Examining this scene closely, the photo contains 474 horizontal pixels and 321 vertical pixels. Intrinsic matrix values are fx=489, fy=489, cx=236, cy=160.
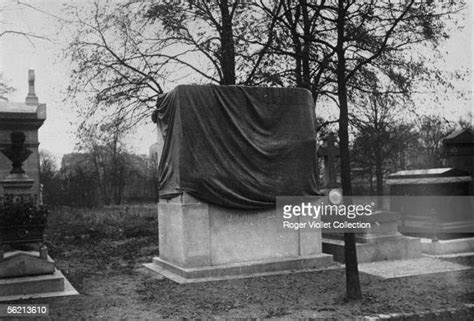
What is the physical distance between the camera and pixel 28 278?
27.1 feet

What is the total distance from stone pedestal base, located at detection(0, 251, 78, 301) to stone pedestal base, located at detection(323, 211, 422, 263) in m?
5.93

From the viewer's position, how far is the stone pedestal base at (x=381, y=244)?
10.9m

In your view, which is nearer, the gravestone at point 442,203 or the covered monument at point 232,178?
the covered monument at point 232,178

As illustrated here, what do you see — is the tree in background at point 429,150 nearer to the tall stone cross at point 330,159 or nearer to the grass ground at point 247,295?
the tall stone cross at point 330,159

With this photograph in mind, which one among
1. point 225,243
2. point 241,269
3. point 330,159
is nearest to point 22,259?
point 225,243

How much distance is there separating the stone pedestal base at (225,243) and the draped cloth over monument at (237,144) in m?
0.29

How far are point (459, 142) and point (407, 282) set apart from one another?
5649mm

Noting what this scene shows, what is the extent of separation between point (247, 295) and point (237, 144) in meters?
3.36

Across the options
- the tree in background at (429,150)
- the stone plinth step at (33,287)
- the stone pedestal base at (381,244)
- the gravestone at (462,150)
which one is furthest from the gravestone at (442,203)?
the tree in background at (429,150)

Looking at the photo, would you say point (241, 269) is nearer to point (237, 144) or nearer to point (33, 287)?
point (237, 144)

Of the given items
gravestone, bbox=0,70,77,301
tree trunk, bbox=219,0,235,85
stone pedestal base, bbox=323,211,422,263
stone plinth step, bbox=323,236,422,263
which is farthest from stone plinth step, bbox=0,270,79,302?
tree trunk, bbox=219,0,235,85

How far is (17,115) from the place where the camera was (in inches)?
519

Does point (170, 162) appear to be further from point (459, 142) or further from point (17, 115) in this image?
point (459, 142)

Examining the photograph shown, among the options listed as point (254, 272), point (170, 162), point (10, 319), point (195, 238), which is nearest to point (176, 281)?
point (195, 238)
